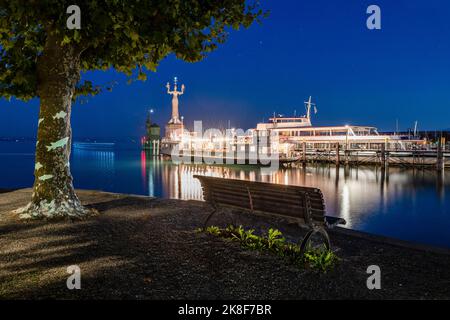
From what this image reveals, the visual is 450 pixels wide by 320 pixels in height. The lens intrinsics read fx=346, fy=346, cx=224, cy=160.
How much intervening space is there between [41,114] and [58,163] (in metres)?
1.35

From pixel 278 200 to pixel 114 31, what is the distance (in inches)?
212

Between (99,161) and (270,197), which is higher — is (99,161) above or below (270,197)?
below

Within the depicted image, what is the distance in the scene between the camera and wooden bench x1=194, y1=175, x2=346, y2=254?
18.3 feet

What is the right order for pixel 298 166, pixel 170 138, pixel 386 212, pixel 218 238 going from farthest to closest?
pixel 170 138 → pixel 298 166 → pixel 386 212 → pixel 218 238

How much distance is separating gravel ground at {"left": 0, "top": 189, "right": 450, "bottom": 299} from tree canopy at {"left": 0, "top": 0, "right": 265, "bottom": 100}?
13.7 feet

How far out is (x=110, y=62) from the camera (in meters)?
9.77

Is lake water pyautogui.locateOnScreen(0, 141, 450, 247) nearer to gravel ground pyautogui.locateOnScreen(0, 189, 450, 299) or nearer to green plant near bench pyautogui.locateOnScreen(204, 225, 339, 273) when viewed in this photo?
gravel ground pyautogui.locateOnScreen(0, 189, 450, 299)

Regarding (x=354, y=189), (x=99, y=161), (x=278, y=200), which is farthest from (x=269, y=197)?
(x=99, y=161)

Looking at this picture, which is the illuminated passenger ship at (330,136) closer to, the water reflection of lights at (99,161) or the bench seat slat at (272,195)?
the water reflection of lights at (99,161)

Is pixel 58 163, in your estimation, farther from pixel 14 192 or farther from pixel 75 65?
pixel 14 192

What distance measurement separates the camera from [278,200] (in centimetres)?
614

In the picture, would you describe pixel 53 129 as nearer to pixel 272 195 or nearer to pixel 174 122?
pixel 272 195

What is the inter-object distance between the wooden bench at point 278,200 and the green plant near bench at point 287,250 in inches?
7.1
